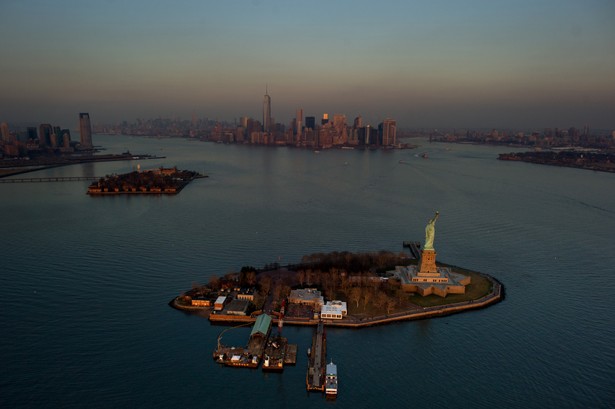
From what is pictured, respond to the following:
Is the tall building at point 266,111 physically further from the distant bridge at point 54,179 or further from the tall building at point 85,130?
the distant bridge at point 54,179

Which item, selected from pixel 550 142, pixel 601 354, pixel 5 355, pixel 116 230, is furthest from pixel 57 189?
pixel 550 142

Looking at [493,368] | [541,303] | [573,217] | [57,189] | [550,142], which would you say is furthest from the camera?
[550,142]

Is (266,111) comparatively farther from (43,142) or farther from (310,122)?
(43,142)

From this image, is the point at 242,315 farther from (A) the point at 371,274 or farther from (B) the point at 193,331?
(A) the point at 371,274

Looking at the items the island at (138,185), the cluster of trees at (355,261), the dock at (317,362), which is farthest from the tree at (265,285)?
the island at (138,185)

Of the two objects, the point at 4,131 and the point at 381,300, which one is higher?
the point at 4,131

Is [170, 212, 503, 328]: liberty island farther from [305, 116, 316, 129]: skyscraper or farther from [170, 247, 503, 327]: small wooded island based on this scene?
[305, 116, 316, 129]: skyscraper

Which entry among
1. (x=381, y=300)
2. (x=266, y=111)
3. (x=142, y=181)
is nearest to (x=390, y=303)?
(x=381, y=300)
